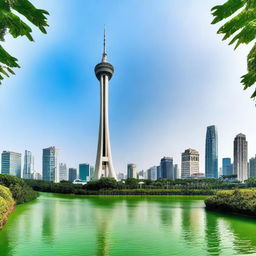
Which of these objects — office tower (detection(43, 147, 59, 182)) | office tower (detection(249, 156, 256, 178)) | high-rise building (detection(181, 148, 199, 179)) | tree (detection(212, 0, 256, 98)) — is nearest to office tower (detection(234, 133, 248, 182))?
office tower (detection(249, 156, 256, 178))

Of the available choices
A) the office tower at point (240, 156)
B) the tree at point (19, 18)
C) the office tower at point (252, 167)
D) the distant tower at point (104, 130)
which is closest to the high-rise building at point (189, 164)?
the office tower at point (252, 167)

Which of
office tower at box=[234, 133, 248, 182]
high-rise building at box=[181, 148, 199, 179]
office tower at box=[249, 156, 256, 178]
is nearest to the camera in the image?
office tower at box=[234, 133, 248, 182]

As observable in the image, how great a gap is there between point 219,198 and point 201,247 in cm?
1848

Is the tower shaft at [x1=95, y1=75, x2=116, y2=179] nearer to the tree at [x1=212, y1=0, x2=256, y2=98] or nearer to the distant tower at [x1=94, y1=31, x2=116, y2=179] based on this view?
the distant tower at [x1=94, y1=31, x2=116, y2=179]

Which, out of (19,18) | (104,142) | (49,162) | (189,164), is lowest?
(189,164)

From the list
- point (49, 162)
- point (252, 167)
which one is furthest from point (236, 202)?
point (49, 162)

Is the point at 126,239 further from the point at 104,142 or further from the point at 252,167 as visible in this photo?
the point at 252,167

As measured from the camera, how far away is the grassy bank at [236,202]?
79.5ft

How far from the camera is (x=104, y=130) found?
92.1 metres

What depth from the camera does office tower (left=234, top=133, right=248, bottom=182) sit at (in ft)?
500

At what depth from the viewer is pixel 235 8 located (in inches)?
120

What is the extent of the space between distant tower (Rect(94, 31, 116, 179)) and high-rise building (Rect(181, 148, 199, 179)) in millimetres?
102419

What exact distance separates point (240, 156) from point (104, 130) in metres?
94.1

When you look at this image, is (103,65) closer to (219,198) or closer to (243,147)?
(219,198)
